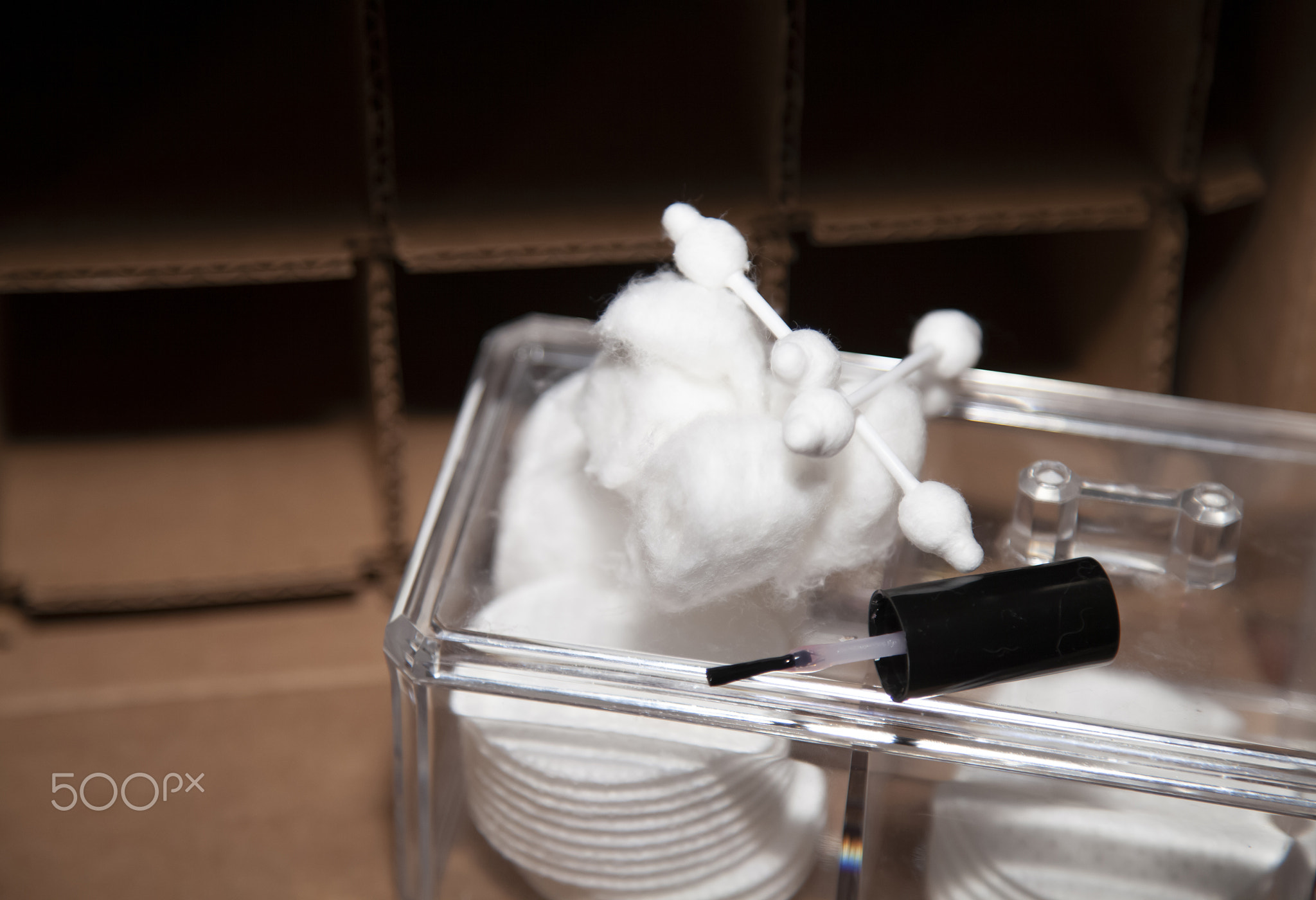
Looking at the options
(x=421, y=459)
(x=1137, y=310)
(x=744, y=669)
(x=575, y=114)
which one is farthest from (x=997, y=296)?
(x=744, y=669)

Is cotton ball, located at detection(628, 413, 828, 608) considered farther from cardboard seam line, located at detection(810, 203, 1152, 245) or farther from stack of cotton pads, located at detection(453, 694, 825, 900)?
cardboard seam line, located at detection(810, 203, 1152, 245)

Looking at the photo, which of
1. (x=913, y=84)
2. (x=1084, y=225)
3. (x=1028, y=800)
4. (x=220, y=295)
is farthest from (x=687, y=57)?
(x=1028, y=800)

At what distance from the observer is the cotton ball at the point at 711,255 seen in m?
0.53

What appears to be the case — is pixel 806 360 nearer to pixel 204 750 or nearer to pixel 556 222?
pixel 556 222

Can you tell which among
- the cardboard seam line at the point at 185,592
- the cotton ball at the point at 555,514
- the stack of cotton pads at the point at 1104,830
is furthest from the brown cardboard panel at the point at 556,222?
the stack of cotton pads at the point at 1104,830

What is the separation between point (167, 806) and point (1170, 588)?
609mm

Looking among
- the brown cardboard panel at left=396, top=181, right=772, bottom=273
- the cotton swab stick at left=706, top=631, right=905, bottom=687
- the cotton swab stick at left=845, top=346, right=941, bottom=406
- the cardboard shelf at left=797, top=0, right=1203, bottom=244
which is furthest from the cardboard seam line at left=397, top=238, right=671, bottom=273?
the cotton swab stick at left=706, top=631, right=905, bottom=687

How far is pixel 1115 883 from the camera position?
527mm

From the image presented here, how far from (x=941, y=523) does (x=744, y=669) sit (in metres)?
0.10

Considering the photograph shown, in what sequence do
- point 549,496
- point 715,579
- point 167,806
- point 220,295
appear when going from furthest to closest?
point 220,295
point 167,806
point 549,496
point 715,579

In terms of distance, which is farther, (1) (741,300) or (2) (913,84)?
(2) (913,84)

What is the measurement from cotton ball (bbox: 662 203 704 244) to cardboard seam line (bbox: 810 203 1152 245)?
0.22 metres

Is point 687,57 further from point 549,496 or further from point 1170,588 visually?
point 1170,588

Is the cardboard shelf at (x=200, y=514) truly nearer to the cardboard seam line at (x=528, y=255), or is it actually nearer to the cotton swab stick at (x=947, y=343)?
the cardboard seam line at (x=528, y=255)
